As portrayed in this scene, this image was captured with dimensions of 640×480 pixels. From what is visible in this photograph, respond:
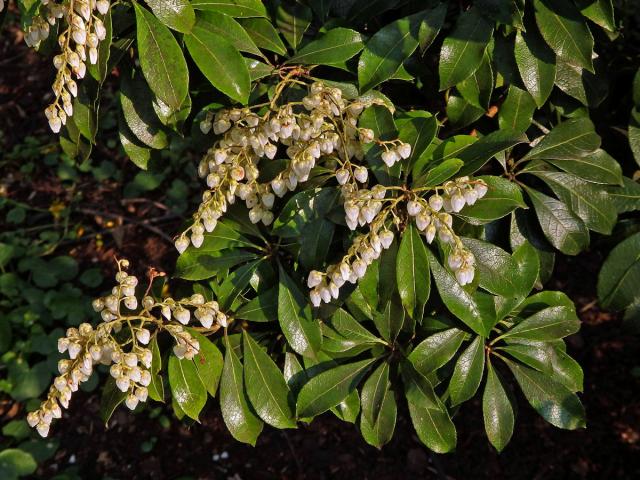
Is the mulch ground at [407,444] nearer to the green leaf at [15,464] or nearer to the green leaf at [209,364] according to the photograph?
the green leaf at [15,464]

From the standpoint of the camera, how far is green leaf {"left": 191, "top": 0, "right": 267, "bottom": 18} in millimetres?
1513

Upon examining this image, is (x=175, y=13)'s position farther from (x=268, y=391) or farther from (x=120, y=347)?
(x=268, y=391)

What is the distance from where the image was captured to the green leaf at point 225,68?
57.1 inches

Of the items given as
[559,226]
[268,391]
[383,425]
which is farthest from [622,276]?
[268,391]

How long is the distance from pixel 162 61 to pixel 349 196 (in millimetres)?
491

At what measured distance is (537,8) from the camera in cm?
154

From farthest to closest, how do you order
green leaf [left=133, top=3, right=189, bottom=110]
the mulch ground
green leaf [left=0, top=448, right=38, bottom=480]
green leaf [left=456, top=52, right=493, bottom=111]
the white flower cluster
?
1. green leaf [left=0, top=448, right=38, bottom=480]
2. the mulch ground
3. green leaf [left=456, top=52, right=493, bottom=111]
4. green leaf [left=133, top=3, right=189, bottom=110]
5. the white flower cluster

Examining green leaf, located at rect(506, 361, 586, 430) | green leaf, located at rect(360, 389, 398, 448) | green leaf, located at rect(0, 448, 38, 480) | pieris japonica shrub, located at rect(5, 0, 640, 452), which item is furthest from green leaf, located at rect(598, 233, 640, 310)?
green leaf, located at rect(0, 448, 38, 480)

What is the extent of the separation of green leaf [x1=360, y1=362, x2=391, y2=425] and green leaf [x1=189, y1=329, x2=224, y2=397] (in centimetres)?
35

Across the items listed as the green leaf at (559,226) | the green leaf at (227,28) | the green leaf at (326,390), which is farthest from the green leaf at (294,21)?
the green leaf at (326,390)

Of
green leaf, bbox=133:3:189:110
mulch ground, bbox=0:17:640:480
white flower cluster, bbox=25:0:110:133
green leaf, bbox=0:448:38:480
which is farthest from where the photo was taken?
green leaf, bbox=0:448:38:480

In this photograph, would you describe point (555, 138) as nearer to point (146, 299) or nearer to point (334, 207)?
point (334, 207)

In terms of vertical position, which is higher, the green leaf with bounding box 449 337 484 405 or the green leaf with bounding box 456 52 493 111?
the green leaf with bounding box 456 52 493 111

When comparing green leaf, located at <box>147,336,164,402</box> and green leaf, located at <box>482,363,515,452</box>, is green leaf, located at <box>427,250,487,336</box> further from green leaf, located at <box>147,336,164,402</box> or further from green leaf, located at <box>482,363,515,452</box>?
green leaf, located at <box>147,336,164,402</box>
